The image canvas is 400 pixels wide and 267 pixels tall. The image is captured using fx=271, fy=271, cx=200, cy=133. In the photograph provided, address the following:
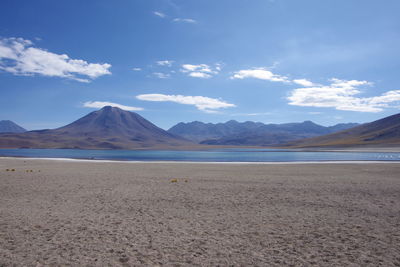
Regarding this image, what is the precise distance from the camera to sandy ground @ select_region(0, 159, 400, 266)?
6070 millimetres

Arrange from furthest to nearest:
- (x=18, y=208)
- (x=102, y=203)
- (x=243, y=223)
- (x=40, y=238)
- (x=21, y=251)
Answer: (x=102, y=203)
(x=18, y=208)
(x=243, y=223)
(x=40, y=238)
(x=21, y=251)

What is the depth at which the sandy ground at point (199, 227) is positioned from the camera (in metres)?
6.07

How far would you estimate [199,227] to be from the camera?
8305mm

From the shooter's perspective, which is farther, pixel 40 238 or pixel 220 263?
pixel 40 238

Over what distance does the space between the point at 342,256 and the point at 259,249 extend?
1836 mm

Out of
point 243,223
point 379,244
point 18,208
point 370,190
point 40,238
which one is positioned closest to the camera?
point 379,244

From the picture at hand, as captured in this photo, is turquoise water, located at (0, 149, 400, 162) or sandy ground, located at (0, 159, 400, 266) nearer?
sandy ground, located at (0, 159, 400, 266)

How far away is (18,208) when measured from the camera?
416 inches

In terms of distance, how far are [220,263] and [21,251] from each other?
466 centimetres

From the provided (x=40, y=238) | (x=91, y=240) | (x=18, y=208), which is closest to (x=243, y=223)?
(x=91, y=240)

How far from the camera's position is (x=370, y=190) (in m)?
14.8

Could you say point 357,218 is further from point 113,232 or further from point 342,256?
point 113,232

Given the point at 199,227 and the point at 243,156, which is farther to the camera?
the point at 243,156

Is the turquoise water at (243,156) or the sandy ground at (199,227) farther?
the turquoise water at (243,156)
